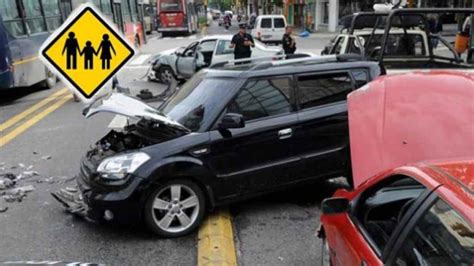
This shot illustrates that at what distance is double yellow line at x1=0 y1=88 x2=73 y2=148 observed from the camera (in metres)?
9.43

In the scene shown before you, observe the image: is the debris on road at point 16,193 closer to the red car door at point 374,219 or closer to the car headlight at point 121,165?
the car headlight at point 121,165

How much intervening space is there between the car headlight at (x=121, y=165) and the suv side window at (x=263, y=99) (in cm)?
102

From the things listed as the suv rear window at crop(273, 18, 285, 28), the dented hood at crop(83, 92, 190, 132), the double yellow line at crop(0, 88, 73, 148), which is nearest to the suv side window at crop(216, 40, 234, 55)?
the double yellow line at crop(0, 88, 73, 148)

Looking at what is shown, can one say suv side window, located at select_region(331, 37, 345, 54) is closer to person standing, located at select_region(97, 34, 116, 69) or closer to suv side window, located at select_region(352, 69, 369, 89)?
suv side window, located at select_region(352, 69, 369, 89)

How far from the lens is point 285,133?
5312 millimetres

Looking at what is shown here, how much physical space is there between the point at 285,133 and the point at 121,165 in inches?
66.7

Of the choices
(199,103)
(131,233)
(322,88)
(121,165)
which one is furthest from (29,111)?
(322,88)

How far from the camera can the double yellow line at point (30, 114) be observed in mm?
9430

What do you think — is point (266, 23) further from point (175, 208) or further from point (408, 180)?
point (408, 180)

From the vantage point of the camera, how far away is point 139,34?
27859 mm

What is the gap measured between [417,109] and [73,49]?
3.89m

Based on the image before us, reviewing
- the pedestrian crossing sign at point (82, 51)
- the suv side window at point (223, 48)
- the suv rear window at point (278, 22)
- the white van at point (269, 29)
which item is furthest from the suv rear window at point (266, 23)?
the pedestrian crossing sign at point (82, 51)

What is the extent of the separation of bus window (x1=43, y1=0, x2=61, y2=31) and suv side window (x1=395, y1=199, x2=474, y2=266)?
1486 cm

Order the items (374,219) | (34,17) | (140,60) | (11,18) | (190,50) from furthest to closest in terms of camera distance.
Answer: (140,60)
(190,50)
(34,17)
(11,18)
(374,219)
